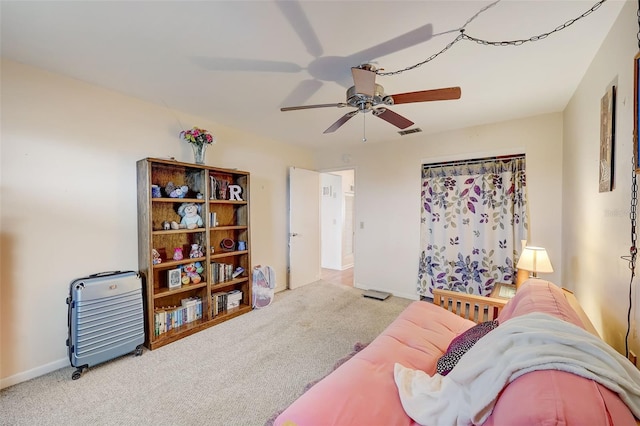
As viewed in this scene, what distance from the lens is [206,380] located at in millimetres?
2078

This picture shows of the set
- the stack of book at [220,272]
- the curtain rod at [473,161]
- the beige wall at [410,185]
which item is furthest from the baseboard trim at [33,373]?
the curtain rod at [473,161]

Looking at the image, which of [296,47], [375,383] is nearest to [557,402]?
[375,383]

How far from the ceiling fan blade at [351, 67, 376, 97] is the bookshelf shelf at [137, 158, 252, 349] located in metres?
2.00

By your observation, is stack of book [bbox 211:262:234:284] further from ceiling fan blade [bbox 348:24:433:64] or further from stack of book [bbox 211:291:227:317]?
ceiling fan blade [bbox 348:24:433:64]

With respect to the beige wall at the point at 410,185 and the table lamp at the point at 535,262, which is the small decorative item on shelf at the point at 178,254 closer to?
the beige wall at the point at 410,185

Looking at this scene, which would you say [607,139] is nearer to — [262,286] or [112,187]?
[262,286]

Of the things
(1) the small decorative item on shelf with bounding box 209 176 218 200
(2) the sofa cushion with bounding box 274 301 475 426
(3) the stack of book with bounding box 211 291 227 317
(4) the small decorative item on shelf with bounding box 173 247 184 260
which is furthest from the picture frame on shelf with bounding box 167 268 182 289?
(2) the sofa cushion with bounding box 274 301 475 426

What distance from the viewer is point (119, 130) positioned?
8.47 feet

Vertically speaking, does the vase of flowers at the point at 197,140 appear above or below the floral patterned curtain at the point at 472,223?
above

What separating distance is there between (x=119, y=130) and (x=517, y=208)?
446cm

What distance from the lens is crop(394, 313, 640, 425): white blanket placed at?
756 millimetres

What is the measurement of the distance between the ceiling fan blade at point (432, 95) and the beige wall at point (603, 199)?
2.66ft

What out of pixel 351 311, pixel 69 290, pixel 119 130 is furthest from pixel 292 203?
pixel 69 290

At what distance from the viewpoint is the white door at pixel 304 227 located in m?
4.40
